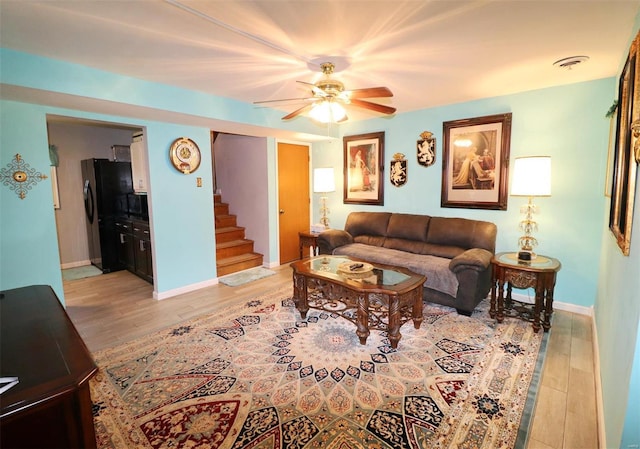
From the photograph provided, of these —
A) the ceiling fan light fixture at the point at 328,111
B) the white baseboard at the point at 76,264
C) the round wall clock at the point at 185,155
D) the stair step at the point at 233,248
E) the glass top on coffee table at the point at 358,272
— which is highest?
the ceiling fan light fixture at the point at 328,111

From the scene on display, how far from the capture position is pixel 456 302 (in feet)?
10.6

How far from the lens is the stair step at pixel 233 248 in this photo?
4.96 m

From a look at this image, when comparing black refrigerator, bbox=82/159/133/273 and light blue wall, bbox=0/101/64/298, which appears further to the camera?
black refrigerator, bbox=82/159/133/273

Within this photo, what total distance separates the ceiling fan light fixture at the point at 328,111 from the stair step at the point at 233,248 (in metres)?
3.04

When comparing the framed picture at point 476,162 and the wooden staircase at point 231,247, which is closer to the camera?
the framed picture at point 476,162

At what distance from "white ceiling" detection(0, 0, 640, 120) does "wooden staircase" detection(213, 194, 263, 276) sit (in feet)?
8.70

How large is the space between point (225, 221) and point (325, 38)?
4.03m

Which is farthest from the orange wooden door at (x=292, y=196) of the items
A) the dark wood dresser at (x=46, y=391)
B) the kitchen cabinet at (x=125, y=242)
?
the dark wood dresser at (x=46, y=391)

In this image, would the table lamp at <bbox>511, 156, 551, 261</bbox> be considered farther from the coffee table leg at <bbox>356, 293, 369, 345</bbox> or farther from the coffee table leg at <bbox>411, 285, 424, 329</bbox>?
the coffee table leg at <bbox>356, 293, 369, 345</bbox>

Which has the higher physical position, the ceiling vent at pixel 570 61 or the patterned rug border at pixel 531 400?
the ceiling vent at pixel 570 61

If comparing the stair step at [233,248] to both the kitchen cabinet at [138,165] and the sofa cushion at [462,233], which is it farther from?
the sofa cushion at [462,233]

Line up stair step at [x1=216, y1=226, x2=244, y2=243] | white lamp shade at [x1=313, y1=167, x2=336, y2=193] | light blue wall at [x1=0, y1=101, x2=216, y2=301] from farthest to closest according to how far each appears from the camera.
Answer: stair step at [x1=216, y1=226, x2=244, y2=243] < white lamp shade at [x1=313, y1=167, x2=336, y2=193] < light blue wall at [x1=0, y1=101, x2=216, y2=301]

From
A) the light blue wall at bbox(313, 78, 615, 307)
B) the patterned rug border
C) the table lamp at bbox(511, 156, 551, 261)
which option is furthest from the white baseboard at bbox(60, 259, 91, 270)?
the table lamp at bbox(511, 156, 551, 261)

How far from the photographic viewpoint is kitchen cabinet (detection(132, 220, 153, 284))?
428 centimetres
